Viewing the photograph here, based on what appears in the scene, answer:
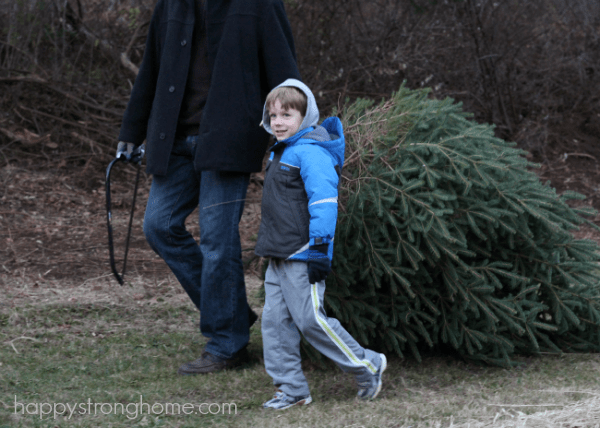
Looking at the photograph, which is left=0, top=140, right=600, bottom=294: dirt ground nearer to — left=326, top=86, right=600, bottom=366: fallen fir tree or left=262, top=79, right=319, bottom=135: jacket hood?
left=326, top=86, right=600, bottom=366: fallen fir tree

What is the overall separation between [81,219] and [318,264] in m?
5.27

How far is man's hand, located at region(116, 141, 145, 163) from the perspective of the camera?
4066 mm

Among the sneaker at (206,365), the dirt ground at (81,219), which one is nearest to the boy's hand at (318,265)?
the sneaker at (206,365)

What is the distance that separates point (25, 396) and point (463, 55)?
26.7 feet

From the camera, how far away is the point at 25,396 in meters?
3.46

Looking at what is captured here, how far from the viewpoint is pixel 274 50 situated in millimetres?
3682

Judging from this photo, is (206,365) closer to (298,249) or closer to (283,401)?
(283,401)

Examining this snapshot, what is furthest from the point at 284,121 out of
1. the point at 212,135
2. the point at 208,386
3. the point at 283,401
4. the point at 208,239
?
the point at 208,386

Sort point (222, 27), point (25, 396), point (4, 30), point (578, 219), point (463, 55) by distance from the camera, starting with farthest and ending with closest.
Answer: point (463, 55) < point (4, 30) < point (578, 219) < point (222, 27) < point (25, 396)

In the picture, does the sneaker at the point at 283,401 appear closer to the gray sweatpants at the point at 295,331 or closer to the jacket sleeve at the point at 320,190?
the gray sweatpants at the point at 295,331

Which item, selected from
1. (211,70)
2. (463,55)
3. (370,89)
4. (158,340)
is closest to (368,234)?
(211,70)

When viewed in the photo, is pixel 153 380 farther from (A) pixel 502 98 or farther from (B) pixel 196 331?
(A) pixel 502 98

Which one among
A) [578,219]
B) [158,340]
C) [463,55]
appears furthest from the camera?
[463,55]

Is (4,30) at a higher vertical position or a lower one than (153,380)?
higher
